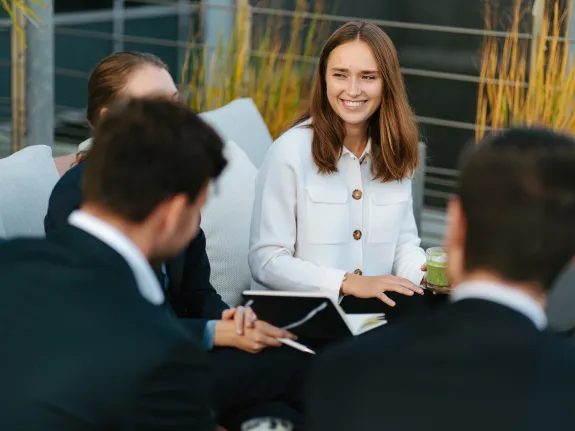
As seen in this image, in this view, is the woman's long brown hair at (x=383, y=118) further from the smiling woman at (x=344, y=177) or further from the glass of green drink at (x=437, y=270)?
the glass of green drink at (x=437, y=270)

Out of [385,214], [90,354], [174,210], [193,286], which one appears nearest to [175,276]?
[193,286]

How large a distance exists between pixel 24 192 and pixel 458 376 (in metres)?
1.71

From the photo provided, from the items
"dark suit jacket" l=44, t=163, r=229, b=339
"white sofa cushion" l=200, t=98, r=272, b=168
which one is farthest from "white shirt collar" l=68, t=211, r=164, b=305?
"white sofa cushion" l=200, t=98, r=272, b=168

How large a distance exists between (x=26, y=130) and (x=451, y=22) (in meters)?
6.05

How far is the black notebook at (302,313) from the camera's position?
2113 millimetres

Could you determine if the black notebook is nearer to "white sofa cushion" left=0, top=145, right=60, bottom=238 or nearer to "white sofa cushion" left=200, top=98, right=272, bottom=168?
"white sofa cushion" left=0, top=145, right=60, bottom=238

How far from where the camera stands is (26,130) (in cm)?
461

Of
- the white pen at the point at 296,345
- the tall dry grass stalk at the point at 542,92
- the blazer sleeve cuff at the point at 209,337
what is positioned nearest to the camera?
the white pen at the point at 296,345

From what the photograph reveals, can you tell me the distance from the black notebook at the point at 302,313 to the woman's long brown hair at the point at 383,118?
0.80 metres

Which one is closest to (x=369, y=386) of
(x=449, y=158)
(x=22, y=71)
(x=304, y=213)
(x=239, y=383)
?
(x=239, y=383)

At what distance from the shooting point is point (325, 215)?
2.89 m

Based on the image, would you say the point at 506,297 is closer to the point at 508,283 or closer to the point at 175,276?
the point at 508,283

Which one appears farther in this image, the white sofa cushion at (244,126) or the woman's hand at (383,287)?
the white sofa cushion at (244,126)

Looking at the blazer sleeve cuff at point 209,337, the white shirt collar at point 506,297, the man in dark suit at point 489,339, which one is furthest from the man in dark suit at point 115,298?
the blazer sleeve cuff at point 209,337
